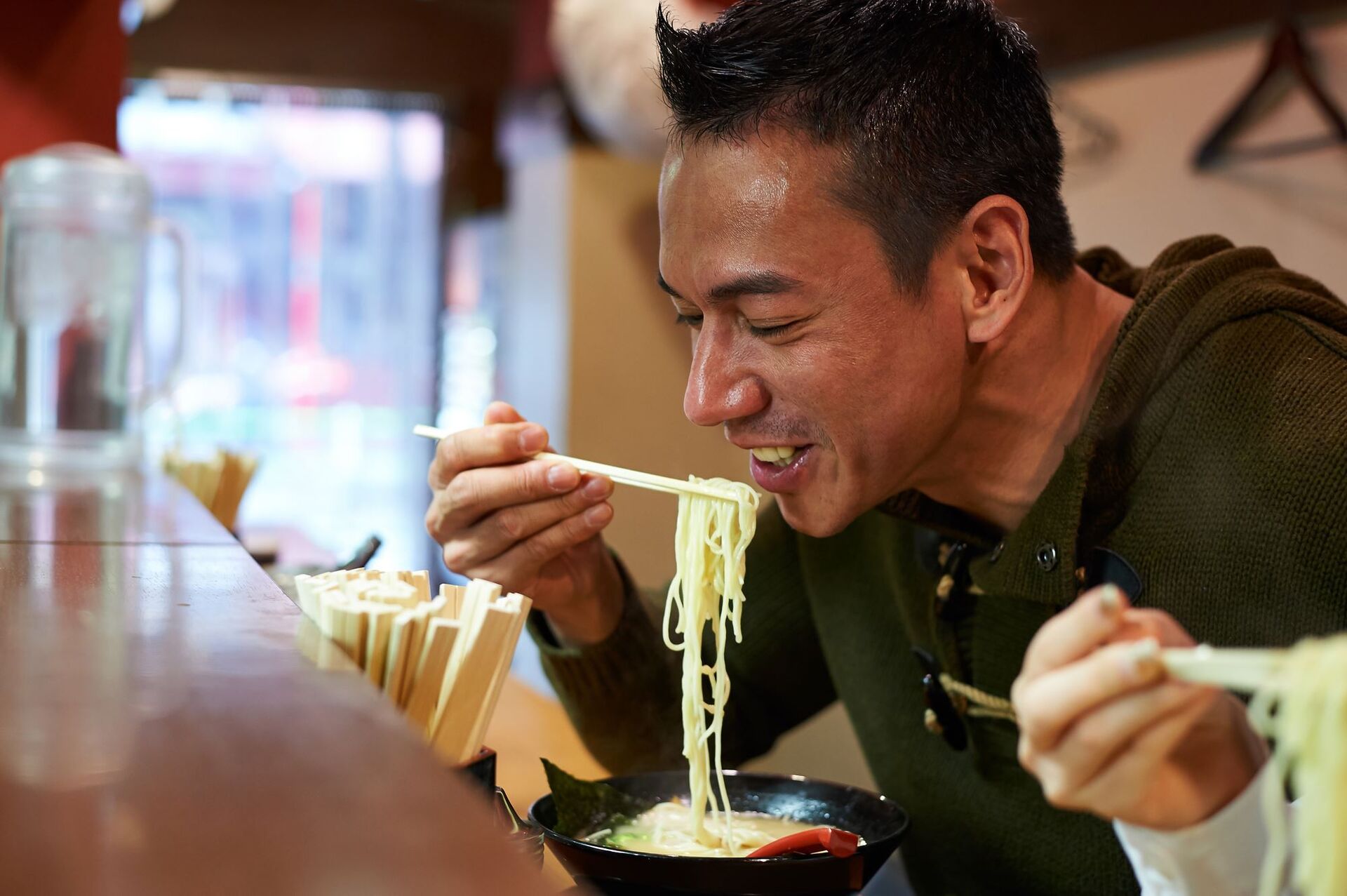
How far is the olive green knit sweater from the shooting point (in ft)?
4.55

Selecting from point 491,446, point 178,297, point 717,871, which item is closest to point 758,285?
point 491,446

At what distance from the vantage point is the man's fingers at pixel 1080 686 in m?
0.70

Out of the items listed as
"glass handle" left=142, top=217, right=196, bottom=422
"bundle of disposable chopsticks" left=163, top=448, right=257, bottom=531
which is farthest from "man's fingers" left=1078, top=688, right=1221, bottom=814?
"glass handle" left=142, top=217, right=196, bottom=422

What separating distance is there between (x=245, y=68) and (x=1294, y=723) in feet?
21.3

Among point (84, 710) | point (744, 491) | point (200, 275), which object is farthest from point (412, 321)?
point (84, 710)

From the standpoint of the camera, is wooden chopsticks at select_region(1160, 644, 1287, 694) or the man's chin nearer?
wooden chopsticks at select_region(1160, 644, 1287, 694)

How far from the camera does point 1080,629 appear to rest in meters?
0.73

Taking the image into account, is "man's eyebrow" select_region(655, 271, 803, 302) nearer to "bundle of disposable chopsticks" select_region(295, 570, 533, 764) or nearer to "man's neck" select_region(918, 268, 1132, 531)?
"man's neck" select_region(918, 268, 1132, 531)

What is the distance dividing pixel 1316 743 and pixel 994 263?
916 mm

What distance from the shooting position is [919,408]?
145cm

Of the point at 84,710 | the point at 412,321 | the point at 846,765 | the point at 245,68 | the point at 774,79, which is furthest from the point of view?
the point at 412,321

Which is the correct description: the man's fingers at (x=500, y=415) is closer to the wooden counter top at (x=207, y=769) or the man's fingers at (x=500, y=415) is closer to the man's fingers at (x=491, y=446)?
the man's fingers at (x=491, y=446)

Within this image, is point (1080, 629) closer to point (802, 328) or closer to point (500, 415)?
point (802, 328)

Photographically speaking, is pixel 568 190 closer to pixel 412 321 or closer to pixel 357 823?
pixel 412 321
